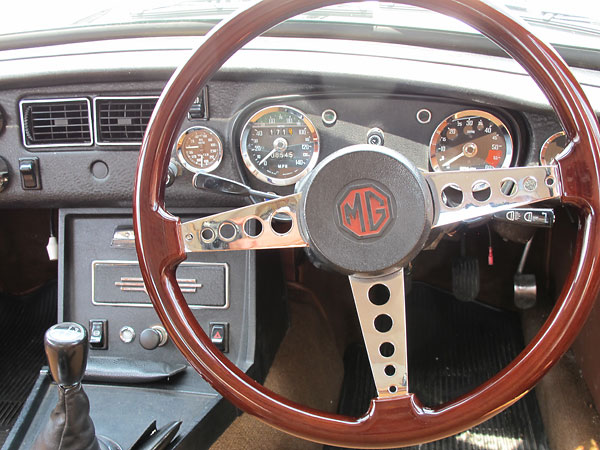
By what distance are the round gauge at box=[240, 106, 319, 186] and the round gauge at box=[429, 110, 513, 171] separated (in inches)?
11.3

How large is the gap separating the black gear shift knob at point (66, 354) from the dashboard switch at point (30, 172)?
65cm

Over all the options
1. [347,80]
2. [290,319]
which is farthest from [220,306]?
[347,80]

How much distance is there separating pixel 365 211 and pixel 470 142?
55 centimetres

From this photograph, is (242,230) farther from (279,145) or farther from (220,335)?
(220,335)

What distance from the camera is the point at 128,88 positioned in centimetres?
153

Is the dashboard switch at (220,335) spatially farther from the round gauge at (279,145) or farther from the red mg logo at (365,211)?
the red mg logo at (365,211)

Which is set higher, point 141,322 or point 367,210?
point 367,210

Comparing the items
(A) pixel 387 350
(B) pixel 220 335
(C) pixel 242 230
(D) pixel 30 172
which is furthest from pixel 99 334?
(A) pixel 387 350

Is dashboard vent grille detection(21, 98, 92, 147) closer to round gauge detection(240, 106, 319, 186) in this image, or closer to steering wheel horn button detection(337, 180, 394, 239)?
round gauge detection(240, 106, 319, 186)

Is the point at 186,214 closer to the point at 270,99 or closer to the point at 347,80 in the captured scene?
the point at 270,99

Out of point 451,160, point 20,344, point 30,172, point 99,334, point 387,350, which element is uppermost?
point 451,160

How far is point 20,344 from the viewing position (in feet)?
7.21

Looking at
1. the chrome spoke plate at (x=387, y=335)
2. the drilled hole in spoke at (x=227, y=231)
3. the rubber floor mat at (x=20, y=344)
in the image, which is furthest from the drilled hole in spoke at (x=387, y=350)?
the rubber floor mat at (x=20, y=344)

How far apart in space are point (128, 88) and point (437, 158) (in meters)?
0.78
